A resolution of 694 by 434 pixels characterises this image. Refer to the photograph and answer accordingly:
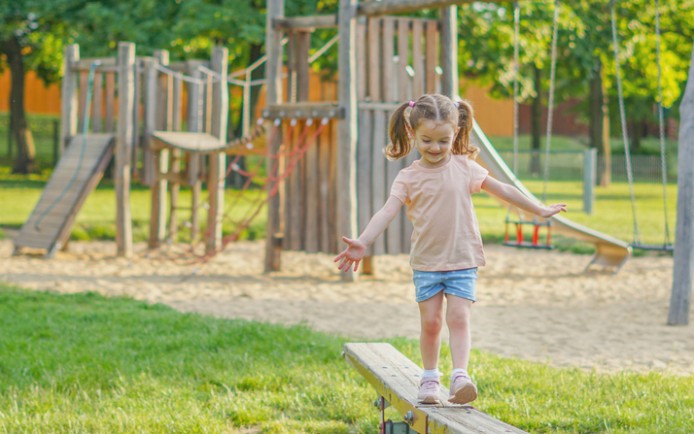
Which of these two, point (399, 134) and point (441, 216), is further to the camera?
point (399, 134)

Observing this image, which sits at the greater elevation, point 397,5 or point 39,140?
point 397,5

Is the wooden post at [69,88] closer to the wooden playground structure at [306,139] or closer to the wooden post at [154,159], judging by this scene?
the wooden playground structure at [306,139]

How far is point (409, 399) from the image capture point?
4.07 metres

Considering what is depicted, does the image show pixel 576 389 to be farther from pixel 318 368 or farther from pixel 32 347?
pixel 32 347

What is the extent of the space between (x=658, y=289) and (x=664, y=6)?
1786 centimetres

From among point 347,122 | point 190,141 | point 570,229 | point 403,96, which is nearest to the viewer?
point 347,122

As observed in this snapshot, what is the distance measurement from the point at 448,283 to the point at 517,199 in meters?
0.47

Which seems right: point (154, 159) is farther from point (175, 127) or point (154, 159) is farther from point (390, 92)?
point (390, 92)

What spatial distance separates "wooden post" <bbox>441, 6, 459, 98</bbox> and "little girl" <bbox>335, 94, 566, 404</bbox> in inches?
299

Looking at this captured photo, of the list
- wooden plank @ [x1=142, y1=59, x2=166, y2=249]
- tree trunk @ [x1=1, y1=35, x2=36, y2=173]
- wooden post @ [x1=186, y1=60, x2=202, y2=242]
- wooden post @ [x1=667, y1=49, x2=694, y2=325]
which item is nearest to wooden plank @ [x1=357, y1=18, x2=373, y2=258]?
→ wooden post @ [x1=186, y1=60, x2=202, y2=242]

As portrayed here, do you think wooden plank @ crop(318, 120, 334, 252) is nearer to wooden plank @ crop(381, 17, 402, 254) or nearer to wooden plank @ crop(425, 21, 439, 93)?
wooden plank @ crop(381, 17, 402, 254)

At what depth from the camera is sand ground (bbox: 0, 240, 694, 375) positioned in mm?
7766

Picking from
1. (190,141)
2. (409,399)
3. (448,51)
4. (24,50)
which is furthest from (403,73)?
(24,50)

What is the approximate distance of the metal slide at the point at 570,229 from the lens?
11.3 m
